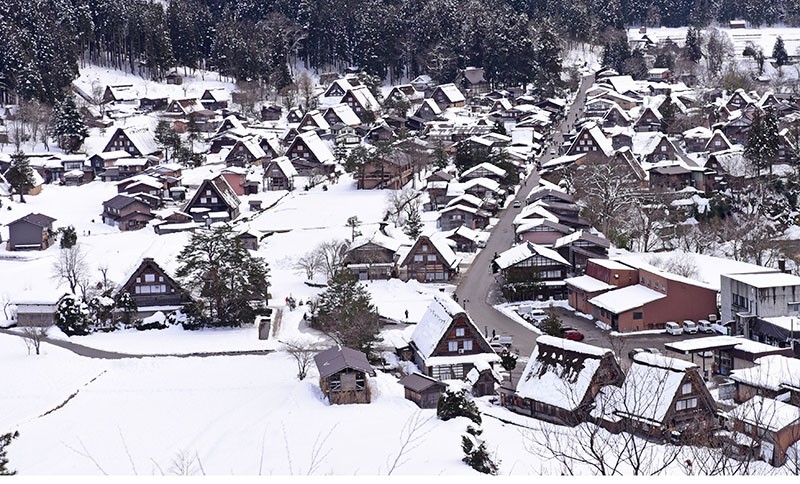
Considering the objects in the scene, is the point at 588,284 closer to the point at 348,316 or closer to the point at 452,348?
the point at 452,348

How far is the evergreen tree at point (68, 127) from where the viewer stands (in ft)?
130

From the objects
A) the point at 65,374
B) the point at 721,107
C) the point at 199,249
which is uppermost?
the point at 721,107

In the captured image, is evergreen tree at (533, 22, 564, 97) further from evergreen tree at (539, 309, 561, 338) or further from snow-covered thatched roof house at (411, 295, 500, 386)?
snow-covered thatched roof house at (411, 295, 500, 386)

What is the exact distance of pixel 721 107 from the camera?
43406mm

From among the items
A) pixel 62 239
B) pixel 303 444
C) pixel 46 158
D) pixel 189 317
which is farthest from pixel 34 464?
pixel 46 158

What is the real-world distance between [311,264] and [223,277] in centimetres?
373

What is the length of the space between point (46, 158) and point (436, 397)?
26.1 meters

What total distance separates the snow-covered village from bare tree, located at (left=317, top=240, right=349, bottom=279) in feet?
0.37

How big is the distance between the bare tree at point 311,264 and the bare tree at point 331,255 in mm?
91

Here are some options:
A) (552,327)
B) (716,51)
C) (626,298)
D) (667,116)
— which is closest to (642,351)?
(552,327)

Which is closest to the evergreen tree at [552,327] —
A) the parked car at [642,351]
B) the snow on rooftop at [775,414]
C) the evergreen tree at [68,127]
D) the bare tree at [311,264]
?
the parked car at [642,351]

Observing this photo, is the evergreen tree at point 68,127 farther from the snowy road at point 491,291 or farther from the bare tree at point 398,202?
the snowy road at point 491,291


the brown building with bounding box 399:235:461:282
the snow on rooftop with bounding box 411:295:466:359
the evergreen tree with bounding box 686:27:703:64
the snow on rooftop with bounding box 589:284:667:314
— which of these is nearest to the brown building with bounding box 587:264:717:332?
the snow on rooftop with bounding box 589:284:667:314

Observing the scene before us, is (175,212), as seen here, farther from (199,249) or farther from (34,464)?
(34,464)
